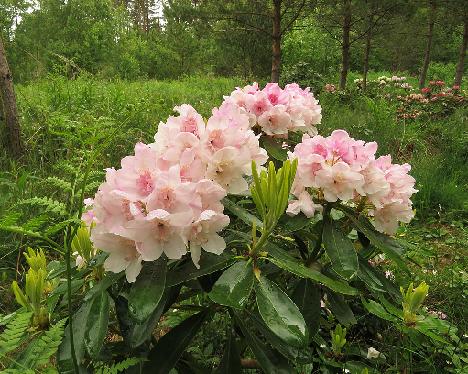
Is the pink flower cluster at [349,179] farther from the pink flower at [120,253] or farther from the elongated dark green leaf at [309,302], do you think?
the pink flower at [120,253]

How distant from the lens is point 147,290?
2.80ft

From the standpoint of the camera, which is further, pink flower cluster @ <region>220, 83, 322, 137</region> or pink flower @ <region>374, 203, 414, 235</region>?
pink flower cluster @ <region>220, 83, 322, 137</region>

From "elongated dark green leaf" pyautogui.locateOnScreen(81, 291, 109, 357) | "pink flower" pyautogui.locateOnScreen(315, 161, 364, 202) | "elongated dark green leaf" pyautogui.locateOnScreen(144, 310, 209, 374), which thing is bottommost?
"elongated dark green leaf" pyautogui.locateOnScreen(144, 310, 209, 374)

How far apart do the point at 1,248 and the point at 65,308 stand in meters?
1.35

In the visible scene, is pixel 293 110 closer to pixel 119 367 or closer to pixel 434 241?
pixel 119 367

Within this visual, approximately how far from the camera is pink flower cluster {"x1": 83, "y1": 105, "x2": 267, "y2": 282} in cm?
83

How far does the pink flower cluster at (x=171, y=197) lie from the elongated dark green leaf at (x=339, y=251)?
9.7 inches

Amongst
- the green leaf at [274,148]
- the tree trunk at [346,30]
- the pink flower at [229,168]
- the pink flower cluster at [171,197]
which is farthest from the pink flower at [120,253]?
the tree trunk at [346,30]

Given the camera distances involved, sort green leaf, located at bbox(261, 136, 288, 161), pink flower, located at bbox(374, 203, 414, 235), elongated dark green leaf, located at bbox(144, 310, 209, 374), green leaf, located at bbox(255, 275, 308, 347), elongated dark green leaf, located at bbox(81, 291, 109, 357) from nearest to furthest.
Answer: green leaf, located at bbox(255, 275, 308, 347), elongated dark green leaf, located at bbox(81, 291, 109, 357), elongated dark green leaf, located at bbox(144, 310, 209, 374), pink flower, located at bbox(374, 203, 414, 235), green leaf, located at bbox(261, 136, 288, 161)

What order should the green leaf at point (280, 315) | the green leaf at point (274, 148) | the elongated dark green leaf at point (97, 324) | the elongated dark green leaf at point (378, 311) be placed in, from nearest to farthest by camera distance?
the green leaf at point (280, 315) → the elongated dark green leaf at point (97, 324) → the elongated dark green leaf at point (378, 311) → the green leaf at point (274, 148)

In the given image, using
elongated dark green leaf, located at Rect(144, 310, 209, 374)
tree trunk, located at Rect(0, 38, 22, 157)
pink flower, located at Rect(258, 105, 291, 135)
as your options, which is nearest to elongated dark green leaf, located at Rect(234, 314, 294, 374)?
elongated dark green leaf, located at Rect(144, 310, 209, 374)

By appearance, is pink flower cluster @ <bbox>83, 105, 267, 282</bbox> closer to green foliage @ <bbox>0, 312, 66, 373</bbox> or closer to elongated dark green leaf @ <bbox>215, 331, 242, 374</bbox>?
green foliage @ <bbox>0, 312, 66, 373</bbox>

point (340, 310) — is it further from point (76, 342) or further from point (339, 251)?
point (76, 342)

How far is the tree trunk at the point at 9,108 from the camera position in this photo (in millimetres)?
3336
